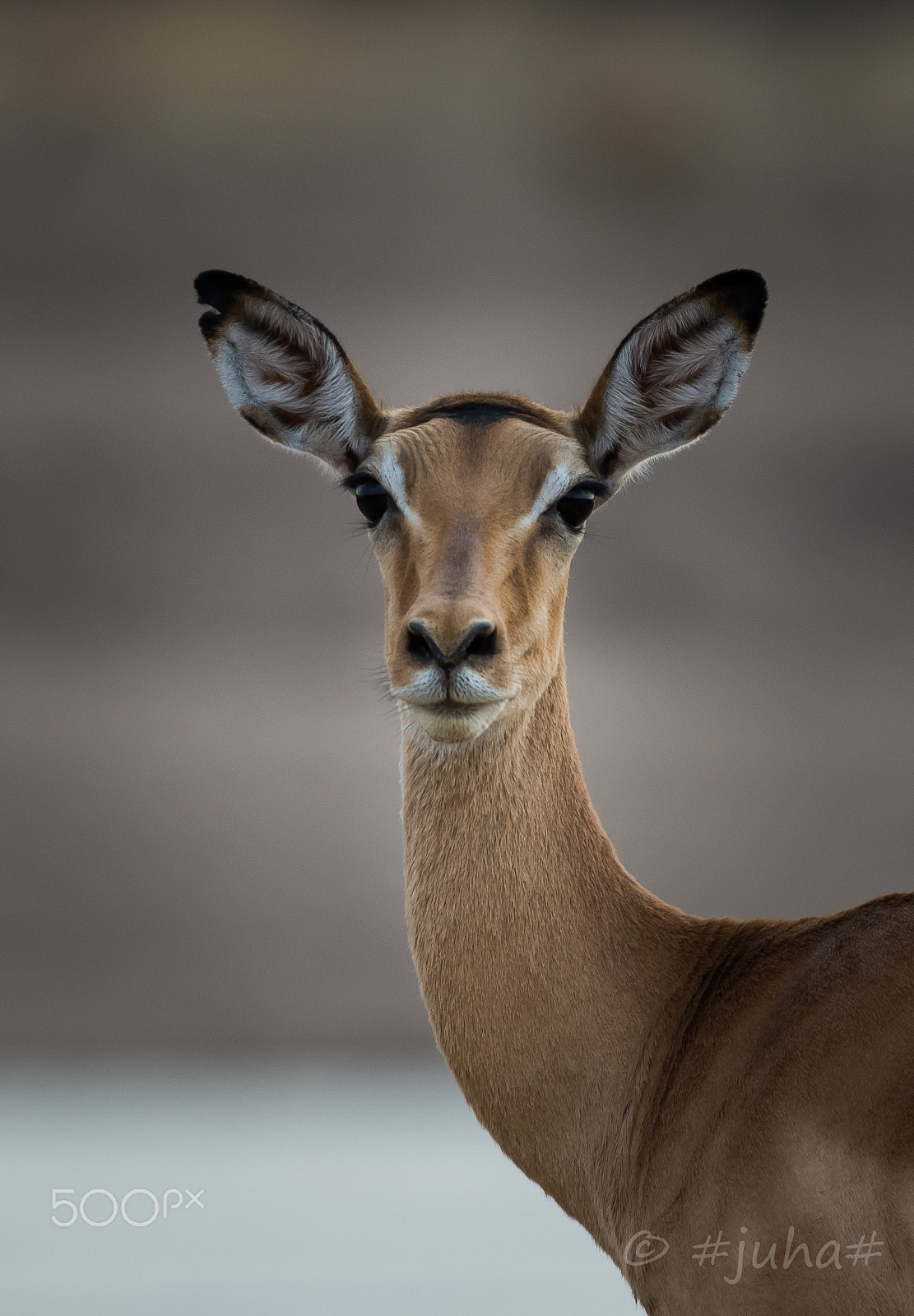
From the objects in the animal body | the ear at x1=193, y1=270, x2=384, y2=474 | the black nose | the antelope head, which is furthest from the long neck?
the ear at x1=193, y1=270, x2=384, y2=474

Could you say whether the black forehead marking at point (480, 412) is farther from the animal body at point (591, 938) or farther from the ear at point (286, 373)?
the ear at point (286, 373)

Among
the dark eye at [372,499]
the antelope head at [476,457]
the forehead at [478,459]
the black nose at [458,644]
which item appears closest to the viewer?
the black nose at [458,644]

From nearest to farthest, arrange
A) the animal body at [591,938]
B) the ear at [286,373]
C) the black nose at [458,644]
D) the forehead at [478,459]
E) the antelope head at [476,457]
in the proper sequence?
1. the animal body at [591,938]
2. the black nose at [458,644]
3. the antelope head at [476,457]
4. the forehead at [478,459]
5. the ear at [286,373]

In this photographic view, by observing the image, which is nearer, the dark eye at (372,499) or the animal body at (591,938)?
the animal body at (591,938)

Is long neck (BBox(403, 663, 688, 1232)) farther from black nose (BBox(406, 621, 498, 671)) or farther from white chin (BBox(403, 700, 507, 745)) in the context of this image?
black nose (BBox(406, 621, 498, 671))

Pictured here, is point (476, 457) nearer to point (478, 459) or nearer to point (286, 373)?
point (478, 459)

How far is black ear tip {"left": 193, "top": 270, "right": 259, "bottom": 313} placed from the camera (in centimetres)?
324

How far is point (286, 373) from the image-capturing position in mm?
3482

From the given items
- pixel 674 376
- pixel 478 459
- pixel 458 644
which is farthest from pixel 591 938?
pixel 674 376

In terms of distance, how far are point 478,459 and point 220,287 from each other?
88cm

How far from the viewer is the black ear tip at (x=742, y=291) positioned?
316 centimetres

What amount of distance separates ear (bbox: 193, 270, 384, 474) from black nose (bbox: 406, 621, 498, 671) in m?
0.93

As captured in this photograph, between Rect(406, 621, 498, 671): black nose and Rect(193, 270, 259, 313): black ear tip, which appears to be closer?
Rect(406, 621, 498, 671): black nose

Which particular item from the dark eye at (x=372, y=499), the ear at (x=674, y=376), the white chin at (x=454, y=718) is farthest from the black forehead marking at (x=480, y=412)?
the white chin at (x=454, y=718)
